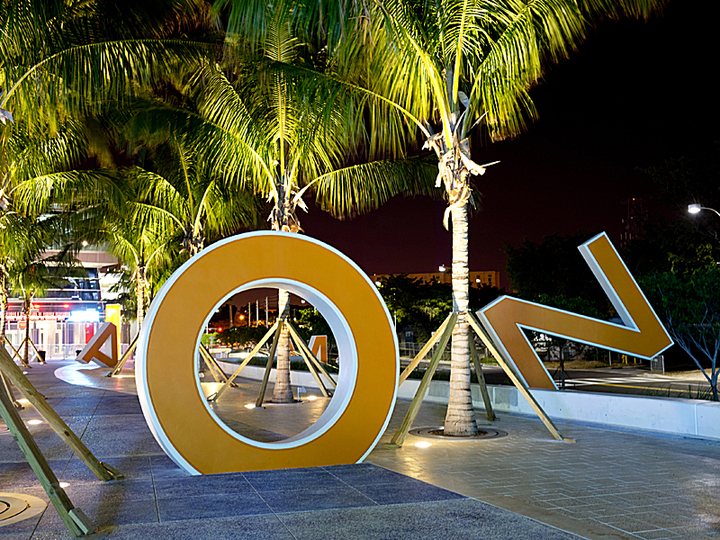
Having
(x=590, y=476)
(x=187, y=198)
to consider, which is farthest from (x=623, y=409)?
(x=187, y=198)

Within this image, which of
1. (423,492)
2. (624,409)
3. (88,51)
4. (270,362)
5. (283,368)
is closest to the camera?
(423,492)

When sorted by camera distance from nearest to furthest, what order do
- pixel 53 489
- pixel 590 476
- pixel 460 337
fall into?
1. pixel 53 489
2. pixel 590 476
3. pixel 460 337

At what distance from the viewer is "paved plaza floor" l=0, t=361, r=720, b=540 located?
18.2 feet

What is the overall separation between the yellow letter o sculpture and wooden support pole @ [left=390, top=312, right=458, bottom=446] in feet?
4.66

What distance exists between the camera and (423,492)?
6.71m

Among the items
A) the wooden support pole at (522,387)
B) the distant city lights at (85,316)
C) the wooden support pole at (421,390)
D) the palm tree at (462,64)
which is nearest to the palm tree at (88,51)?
the palm tree at (462,64)

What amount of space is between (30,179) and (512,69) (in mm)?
12597

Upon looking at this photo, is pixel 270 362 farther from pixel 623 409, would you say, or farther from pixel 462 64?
pixel 462 64

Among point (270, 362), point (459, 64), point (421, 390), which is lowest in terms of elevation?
point (421, 390)

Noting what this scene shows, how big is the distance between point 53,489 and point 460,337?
277 inches

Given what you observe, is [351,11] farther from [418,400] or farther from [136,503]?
[136,503]

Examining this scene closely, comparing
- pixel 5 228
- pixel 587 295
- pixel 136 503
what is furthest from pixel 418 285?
pixel 136 503

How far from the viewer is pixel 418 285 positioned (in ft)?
183

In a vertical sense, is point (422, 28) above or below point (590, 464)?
above
